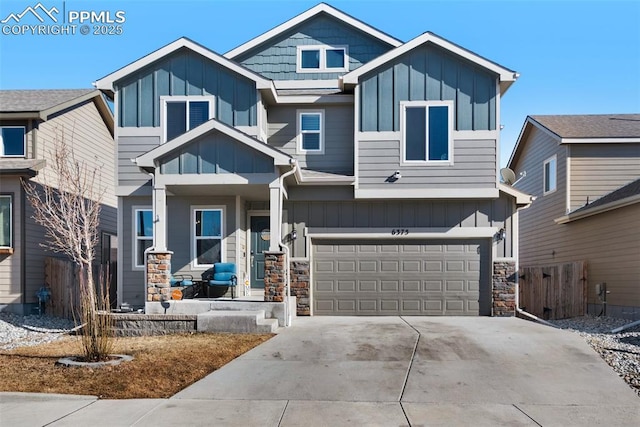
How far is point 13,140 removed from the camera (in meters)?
14.2

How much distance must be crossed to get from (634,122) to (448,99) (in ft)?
28.9

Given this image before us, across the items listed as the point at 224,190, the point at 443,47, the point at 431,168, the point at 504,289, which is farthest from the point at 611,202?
the point at 224,190

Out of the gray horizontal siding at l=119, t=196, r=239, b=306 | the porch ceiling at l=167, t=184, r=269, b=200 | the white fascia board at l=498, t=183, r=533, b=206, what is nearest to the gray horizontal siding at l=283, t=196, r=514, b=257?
the white fascia board at l=498, t=183, r=533, b=206

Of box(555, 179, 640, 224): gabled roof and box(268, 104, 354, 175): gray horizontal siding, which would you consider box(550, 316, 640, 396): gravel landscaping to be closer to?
box(555, 179, 640, 224): gabled roof

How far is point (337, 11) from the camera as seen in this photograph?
14.9 m

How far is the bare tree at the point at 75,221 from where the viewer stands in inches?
299

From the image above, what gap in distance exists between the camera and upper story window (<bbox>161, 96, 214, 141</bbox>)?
42.8ft

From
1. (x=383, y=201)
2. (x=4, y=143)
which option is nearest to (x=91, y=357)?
(x=383, y=201)

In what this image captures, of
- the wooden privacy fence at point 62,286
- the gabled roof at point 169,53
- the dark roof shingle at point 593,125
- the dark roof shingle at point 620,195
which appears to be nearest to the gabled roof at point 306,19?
the gabled roof at point 169,53

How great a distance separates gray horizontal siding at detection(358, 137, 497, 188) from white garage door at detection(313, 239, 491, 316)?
5.05ft

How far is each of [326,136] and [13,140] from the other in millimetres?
8752

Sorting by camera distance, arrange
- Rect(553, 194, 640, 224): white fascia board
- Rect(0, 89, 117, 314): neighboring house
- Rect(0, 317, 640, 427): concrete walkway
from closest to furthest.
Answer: Rect(0, 317, 640, 427): concrete walkway < Rect(553, 194, 640, 224): white fascia board < Rect(0, 89, 117, 314): neighboring house

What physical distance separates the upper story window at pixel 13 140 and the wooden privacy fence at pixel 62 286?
312 cm

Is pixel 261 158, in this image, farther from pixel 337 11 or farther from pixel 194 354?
pixel 337 11
